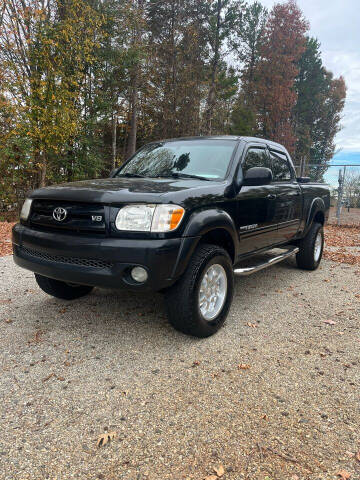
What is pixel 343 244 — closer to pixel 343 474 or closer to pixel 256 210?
pixel 256 210

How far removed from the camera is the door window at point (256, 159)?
387 centimetres

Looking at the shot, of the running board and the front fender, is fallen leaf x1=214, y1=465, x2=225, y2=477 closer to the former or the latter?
the front fender

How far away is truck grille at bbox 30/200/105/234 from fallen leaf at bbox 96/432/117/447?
1.38 metres

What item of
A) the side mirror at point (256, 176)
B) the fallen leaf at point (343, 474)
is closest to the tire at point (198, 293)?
the side mirror at point (256, 176)

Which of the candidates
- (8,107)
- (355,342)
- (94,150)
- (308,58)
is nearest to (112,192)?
(355,342)

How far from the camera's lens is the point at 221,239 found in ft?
11.1

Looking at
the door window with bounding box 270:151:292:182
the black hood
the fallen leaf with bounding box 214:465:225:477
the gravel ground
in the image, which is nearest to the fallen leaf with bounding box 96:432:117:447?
the gravel ground

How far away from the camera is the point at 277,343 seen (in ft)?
10.2

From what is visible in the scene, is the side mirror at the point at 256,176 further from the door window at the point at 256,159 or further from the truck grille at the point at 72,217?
the truck grille at the point at 72,217

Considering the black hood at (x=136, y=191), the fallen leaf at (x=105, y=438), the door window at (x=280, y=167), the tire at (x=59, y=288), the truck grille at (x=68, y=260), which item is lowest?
the fallen leaf at (x=105, y=438)

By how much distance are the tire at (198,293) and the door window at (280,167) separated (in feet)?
6.39

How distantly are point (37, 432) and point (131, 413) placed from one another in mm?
532

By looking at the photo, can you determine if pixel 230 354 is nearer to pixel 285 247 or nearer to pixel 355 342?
pixel 355 342

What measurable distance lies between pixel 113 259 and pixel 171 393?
1021 mm
